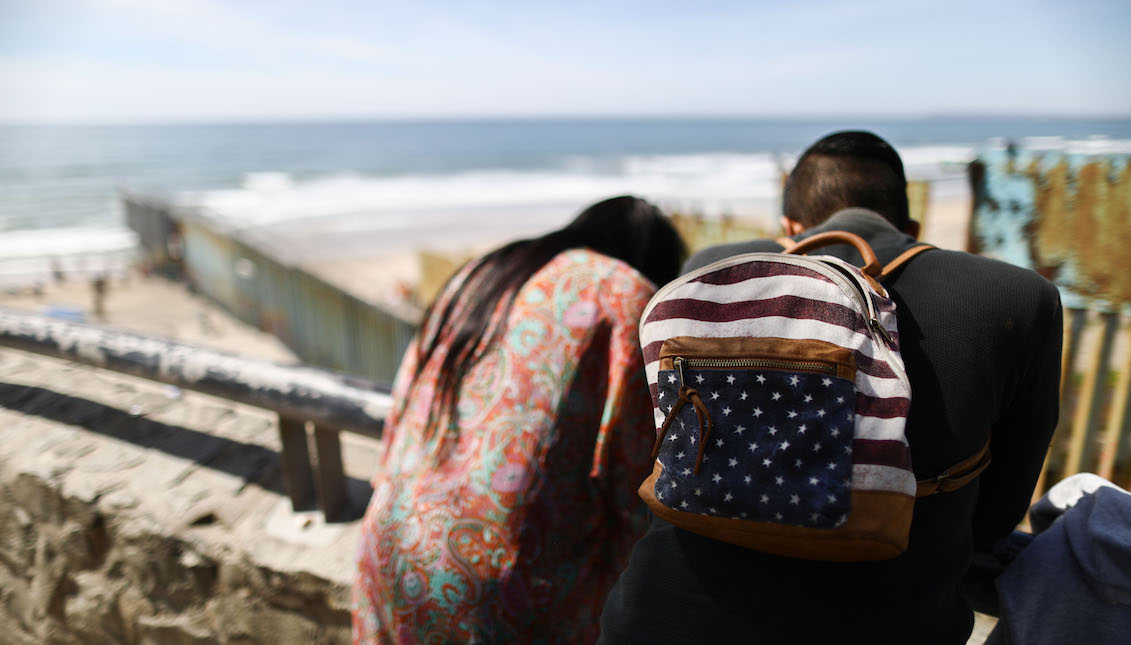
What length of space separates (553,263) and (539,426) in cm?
39

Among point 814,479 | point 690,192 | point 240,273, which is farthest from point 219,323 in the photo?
point 690,192

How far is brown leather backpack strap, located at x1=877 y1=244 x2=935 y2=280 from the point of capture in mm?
1231

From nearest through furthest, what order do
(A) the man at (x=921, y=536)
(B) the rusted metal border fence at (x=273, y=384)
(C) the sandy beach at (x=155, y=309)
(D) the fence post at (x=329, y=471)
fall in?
(A) the man at (x=921, y=536) < (B) the rusted metal border fence at (x=273, y=384) < (D) the fence post at (x=329, y=471) < (C) the sandy beach at (x=155, y=309)

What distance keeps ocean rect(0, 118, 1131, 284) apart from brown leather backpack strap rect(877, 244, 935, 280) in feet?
8.17

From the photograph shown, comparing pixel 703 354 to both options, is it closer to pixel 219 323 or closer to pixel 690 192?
pixel 219 323

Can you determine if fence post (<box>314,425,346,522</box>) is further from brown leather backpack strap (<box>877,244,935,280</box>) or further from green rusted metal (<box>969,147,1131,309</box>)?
green rusted metal (<box>969,147,1131,309</box>)

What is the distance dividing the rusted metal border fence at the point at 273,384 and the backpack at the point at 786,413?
3.75ft

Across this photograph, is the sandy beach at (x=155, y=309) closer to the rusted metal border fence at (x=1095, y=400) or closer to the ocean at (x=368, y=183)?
the ocean at (x=368, y=183)

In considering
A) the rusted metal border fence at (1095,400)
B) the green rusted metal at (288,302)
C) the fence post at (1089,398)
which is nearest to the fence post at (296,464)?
the rusted metal border fence at (1095,400)

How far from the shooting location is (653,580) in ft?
4.00

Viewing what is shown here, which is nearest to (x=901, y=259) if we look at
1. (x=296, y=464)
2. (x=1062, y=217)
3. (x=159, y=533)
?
(x=296, y=464)

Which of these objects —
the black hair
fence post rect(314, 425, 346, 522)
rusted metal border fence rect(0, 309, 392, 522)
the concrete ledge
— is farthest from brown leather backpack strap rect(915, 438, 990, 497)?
fence post rect(314, 425, 346, 522)

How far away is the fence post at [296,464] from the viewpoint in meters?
2.30

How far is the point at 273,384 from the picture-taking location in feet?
7.08
